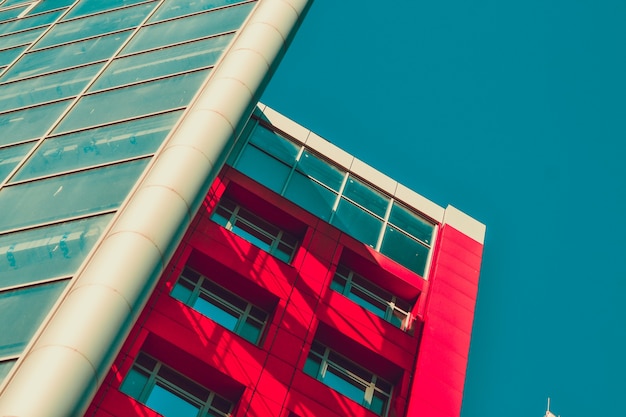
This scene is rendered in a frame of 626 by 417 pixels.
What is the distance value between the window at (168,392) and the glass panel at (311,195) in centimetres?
953

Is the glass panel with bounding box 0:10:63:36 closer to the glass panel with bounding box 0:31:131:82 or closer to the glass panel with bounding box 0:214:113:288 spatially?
the glass panel with bounding box 0:31:131:82

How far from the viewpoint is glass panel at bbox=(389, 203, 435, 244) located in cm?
3631

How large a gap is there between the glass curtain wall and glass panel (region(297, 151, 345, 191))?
891 centimetres

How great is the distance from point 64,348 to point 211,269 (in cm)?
1442

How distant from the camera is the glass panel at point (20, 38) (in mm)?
32500

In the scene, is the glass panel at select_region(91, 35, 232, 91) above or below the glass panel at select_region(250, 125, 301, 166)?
below

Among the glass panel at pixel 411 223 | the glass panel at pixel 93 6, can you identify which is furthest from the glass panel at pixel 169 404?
the glass panel at pixel 93 6

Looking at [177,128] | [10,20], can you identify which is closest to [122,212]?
[177,128]

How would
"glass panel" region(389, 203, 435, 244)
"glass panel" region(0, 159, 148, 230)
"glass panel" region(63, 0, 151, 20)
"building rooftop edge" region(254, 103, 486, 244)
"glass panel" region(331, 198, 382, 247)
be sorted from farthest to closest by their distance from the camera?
"building rooftop edge" region(254, 103, 486, 244) → "glass panel" region(389, 203, 435, 244) → "glass panel" region(331, 198, 382, 247) → "glass panel" region(63, 0, 151, 20) → "glass panel" region(0, 159, 148, 230)

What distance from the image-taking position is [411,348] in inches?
1218

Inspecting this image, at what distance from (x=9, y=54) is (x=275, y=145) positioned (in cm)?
1130

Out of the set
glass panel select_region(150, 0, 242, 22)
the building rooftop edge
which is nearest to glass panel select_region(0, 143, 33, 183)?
glass panel select_region(150, 0, 242, 22)

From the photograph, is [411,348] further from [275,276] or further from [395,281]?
[275,276]

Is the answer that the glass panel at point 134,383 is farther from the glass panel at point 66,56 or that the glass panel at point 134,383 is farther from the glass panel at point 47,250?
the glass panel at point 66,56
